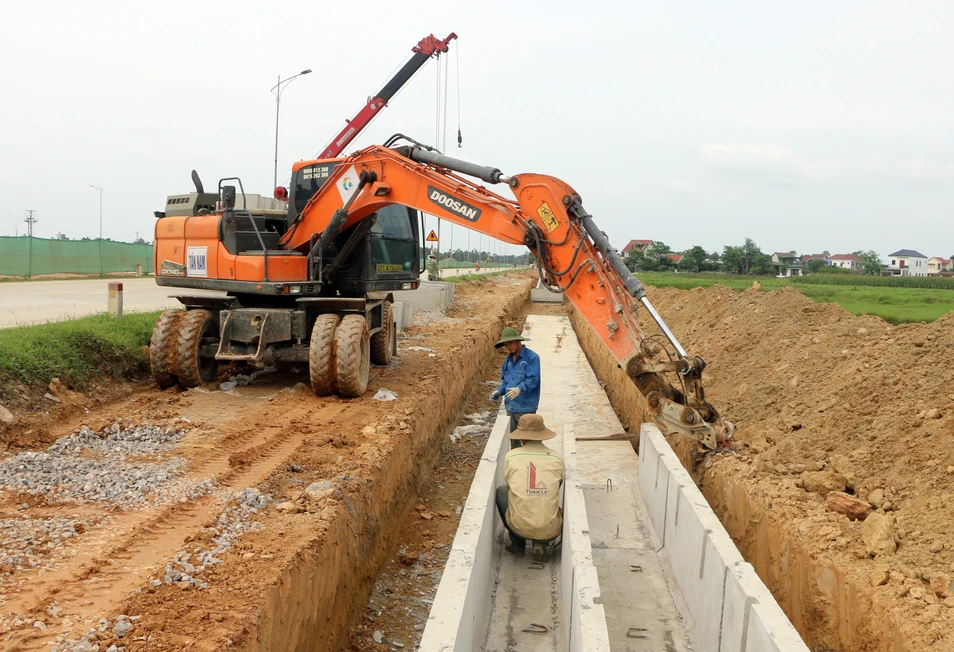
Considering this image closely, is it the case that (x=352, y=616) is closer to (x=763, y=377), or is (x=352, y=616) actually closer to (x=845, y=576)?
(x=845, y=576)

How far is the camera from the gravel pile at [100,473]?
4625 mm

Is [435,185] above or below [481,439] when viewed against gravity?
above

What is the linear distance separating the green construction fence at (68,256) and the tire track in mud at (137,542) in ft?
54.0

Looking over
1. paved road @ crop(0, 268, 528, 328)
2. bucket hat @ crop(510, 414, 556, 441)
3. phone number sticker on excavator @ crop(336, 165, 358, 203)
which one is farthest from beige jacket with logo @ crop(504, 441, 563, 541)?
paved road @ crop(0, 268, 528, 328)

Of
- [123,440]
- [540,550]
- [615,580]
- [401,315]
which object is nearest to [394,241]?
[401,315]

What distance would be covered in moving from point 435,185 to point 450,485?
3368mm

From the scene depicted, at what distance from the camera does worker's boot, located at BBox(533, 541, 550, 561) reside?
5711 mm

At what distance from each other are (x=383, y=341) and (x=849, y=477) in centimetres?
633

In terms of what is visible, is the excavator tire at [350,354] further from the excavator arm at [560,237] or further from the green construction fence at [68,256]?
the green construction fence at [68,256]

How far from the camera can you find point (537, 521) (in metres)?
5.56

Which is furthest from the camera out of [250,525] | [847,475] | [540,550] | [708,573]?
[540,550]

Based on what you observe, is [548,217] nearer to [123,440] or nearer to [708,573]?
[708,573]

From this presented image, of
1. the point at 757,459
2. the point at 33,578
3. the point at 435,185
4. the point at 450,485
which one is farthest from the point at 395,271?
the point at 33,578

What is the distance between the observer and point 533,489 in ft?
17.6
